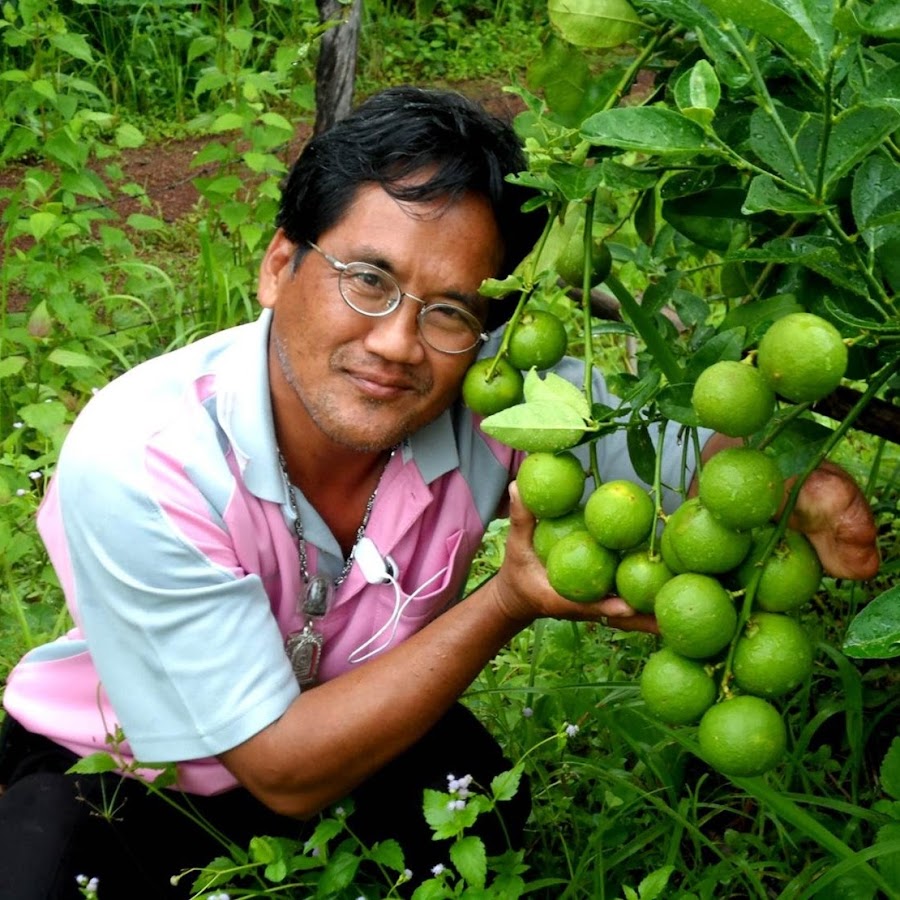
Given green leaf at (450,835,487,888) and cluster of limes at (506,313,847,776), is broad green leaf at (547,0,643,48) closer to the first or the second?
cluster of limes at (506,313,847,776)

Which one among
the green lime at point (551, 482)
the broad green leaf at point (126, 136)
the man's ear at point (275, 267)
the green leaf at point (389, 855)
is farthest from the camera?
the broad green leaf at point (126, 136)

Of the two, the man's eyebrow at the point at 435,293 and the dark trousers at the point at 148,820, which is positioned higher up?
the man's eyebrow at the point at 435,293

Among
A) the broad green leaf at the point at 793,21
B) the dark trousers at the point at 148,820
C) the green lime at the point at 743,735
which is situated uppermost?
the broad green leaf at the point at 793,21

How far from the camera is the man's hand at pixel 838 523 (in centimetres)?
135

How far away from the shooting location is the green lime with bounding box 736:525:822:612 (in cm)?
118

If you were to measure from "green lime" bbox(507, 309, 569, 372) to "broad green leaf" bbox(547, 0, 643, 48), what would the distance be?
0.29m

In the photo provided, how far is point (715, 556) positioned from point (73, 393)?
2.59m

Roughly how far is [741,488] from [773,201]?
250mm

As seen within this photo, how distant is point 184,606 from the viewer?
5.57 ft

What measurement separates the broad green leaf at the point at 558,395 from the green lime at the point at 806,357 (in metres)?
0.23

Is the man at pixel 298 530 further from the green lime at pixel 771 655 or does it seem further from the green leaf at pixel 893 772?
the green leaf at pixel 893 772

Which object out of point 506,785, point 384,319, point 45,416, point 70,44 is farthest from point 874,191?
point 70,44

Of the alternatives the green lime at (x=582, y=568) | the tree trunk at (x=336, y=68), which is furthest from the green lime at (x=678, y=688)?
the tree trunk at (x=336, y=68)

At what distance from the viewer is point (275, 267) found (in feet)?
6.33
